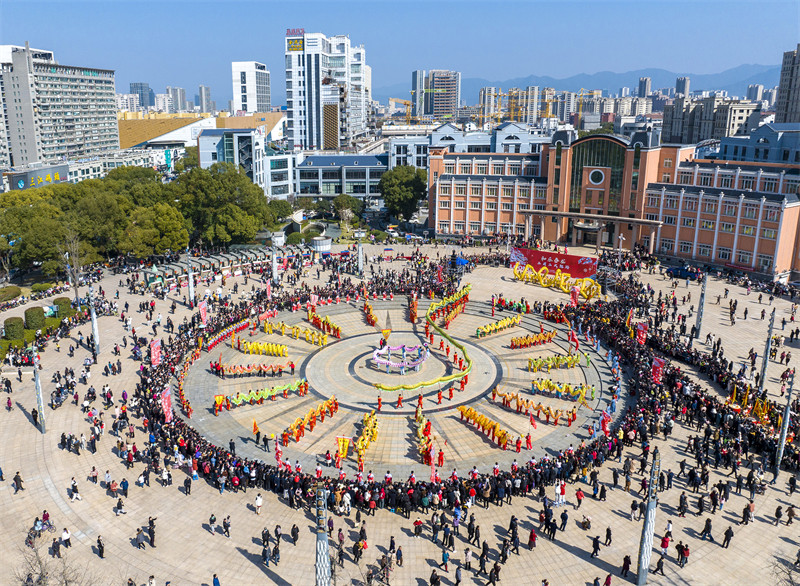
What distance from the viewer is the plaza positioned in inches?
987

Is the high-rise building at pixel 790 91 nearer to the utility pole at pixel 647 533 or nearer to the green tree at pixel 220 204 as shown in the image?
the green tree at pixel 220 204

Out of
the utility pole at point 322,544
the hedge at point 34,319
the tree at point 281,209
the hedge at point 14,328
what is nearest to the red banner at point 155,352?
the hedge at point 14,328

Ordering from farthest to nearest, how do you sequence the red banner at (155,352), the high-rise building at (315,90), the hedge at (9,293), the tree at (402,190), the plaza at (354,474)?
the high-rise building at (315,90)
the tree at (402,190)
the hedge at (9,293)
the red banner at (155,352)
the plaza at (354,474)

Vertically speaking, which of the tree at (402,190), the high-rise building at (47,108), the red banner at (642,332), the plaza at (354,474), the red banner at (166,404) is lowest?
the plaza at (354,474)

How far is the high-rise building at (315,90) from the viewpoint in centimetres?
17475

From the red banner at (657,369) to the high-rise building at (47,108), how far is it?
425 feet

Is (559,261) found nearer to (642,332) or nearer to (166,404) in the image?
(642,332)

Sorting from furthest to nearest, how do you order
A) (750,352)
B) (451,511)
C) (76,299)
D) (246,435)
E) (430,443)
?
1. (76,299)
2. (750,352)
3. (246,435)
4. (430,443)
5. (451,511)

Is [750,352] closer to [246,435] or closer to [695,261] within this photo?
[695,261]

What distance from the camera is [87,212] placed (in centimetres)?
6956

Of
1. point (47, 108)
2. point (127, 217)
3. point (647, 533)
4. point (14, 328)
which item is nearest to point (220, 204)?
point (127, 217)

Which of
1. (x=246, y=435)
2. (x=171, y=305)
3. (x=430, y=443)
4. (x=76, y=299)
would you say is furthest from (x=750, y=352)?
(x=76, y=299)

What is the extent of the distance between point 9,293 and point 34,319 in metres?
14.2

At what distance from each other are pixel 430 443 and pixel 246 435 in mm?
11067
